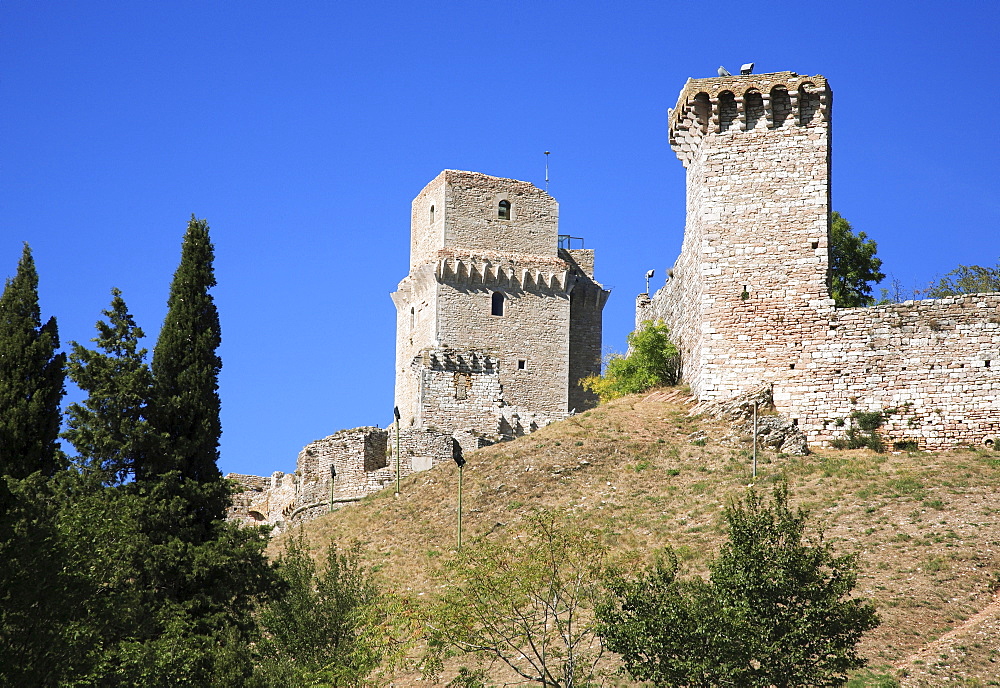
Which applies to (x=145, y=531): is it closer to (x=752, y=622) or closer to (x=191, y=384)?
(x=191, y=384)

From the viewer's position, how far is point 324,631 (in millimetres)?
24500

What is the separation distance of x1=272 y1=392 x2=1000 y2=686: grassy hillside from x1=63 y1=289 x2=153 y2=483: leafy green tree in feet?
22.2

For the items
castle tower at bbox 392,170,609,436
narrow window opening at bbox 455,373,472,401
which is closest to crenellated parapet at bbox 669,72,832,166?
narrow window opening at bbox 455,373,472,401

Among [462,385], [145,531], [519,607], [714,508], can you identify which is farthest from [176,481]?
[462,385]

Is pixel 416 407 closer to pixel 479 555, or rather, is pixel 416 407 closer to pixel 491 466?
pixel 491 466

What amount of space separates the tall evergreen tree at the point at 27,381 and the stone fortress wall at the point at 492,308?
19.3 metres

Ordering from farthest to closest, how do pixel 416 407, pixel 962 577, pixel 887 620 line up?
pixel 416 407, pixel 962 577, pixel 887 620

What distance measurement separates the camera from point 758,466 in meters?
34.2

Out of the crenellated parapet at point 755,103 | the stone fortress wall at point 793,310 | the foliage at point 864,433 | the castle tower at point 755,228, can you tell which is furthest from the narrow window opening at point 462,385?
the foliage at point 864,433

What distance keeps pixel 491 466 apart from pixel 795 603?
1788 cm

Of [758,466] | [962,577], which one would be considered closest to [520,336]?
[758,466]

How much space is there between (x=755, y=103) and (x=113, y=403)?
2123 cm

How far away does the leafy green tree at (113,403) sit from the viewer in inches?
1003

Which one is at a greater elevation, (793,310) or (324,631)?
(793,310)
